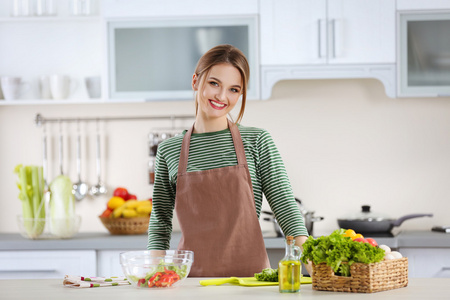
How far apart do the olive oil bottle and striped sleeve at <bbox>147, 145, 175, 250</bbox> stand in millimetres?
611

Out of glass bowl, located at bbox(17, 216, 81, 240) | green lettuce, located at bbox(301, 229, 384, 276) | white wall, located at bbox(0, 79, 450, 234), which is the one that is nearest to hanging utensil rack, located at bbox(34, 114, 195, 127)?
white wall, located at bbox(0, 79, 450, 234)

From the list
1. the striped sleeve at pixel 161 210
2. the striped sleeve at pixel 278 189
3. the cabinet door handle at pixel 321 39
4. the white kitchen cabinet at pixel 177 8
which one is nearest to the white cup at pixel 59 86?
the white kitchen cabinet at pixel 177 8

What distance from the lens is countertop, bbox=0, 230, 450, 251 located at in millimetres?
2998

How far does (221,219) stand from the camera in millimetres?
2002

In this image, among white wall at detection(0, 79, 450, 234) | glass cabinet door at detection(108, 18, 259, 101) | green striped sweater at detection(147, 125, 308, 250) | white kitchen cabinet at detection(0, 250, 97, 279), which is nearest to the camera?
green striped sweater at detection(147, 125, 308, 250)

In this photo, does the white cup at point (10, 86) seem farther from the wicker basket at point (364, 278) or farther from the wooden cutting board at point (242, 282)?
the wicker basket at point (364, 278)

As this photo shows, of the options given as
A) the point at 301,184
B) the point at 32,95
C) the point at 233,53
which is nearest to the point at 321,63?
the point at 301,184

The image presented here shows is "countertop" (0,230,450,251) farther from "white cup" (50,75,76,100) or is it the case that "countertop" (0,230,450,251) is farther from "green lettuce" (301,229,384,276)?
"green lettuce" (301,229,384,276)

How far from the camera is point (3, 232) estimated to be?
3.69 meters

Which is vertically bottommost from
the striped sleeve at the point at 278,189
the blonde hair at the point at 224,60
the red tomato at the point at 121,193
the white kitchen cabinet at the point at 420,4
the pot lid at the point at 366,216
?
the pot lid at the point at 366,216

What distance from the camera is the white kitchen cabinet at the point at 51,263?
3.10 meters

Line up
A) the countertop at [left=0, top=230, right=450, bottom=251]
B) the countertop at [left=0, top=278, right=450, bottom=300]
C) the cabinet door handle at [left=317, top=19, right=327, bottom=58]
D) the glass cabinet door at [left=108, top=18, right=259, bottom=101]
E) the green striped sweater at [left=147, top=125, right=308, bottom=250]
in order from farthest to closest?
the glass cabinet door at [left=108, top=18, right=259, bottom=101] → the cabinet door handle at [left=317, top=19, right=327, bottom=58] → the countertop at [left=0, top=230, right=450, bottom=251] → the green striped sweater at [left=147, top=125, right=308, bottom=250] → the countertop at [left=0, top=278, right=450, bottom=300]

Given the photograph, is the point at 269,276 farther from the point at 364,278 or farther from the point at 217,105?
the point at 217,105

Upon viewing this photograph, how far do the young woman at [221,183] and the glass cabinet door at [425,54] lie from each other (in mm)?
1486
